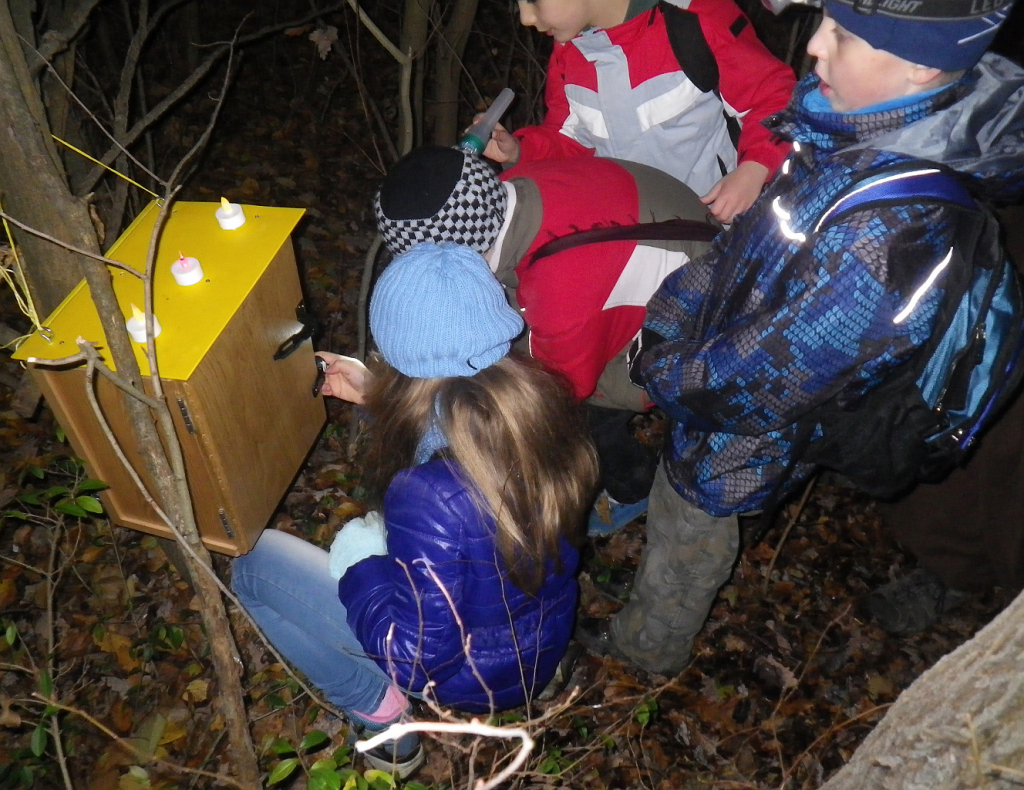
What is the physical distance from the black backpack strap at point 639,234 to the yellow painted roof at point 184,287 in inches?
27.3

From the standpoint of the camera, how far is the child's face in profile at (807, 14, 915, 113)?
1.37 meters

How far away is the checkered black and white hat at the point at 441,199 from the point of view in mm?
1823

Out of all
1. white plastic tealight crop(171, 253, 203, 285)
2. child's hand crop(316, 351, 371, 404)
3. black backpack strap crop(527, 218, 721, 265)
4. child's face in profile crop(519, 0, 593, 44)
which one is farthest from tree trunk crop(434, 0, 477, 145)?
white plastic tealight crop(171, 253, 203, 285)

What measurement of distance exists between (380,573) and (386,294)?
0.71 m

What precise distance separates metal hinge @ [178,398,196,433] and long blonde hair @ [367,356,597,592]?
419 mm

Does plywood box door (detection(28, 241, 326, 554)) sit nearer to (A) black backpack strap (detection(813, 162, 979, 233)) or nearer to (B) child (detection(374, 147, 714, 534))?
(B) child (detection(374, 147, 714, 534))

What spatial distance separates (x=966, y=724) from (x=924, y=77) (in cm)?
117

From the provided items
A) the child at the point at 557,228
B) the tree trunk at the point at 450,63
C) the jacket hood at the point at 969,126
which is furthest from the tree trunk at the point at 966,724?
→ the tree trunk at the point at 450,63

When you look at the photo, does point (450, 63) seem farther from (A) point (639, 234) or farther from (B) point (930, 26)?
(B) point (930, 26)

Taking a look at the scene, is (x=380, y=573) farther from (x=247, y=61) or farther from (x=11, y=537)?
(x=247, y=61)

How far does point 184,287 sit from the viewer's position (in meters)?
1.70

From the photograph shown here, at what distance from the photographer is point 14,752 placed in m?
2.21

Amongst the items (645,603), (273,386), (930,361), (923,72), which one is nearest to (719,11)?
(923,72)

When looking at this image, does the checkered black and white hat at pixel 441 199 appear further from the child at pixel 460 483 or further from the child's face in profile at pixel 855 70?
the child's face in profile at pixel 855 70
